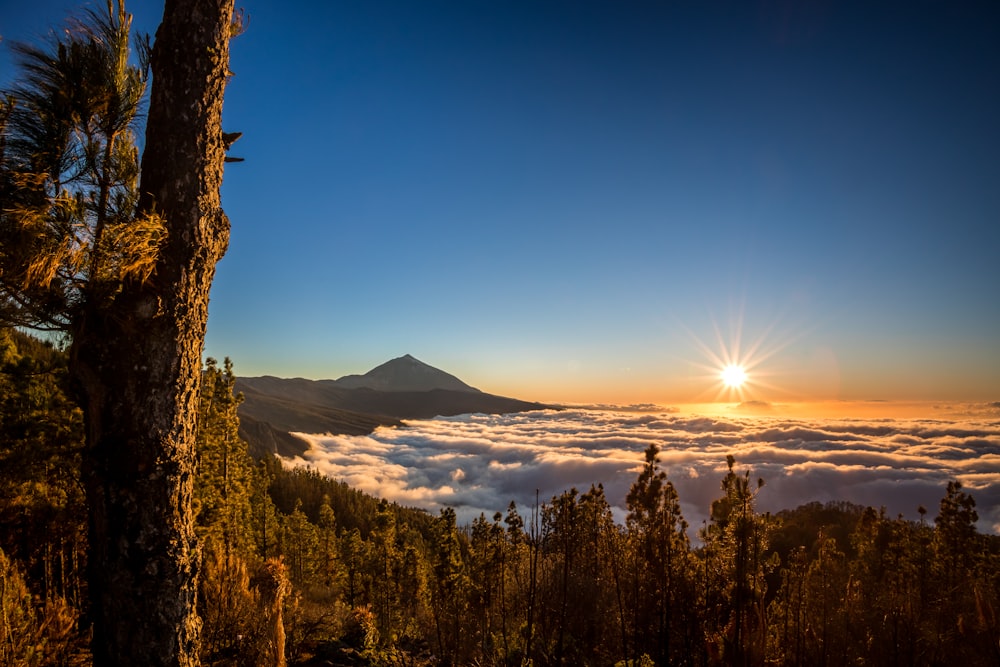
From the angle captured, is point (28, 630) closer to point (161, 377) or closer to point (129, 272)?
point (161, 377)

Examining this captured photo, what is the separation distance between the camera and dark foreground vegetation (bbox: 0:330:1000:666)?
4.53 m

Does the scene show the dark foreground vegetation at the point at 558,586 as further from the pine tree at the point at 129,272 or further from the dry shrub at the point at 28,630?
the pine tree at the point at 129,272

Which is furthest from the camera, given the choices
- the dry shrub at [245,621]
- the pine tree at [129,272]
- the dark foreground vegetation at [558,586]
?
the dry shrub at [245,621]

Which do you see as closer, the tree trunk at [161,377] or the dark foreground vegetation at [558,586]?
the tree trunk at [161,377]

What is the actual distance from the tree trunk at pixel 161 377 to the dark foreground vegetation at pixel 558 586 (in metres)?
0.51

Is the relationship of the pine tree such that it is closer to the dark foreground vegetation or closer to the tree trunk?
the tree trunk

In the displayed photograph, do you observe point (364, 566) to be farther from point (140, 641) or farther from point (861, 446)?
point (861, 446)

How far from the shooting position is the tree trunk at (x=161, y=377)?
114 inches

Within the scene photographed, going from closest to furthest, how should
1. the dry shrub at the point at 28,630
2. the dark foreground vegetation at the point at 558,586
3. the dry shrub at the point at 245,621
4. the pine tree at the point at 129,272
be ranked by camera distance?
1. the pine tree at the point at 129,272
2. the dry shrub at the point at 28,630
3. the dark foreground vegetation at the point at 558,586
4. the dry shrub at the point at 245,621

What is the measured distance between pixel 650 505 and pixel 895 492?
4940 inches

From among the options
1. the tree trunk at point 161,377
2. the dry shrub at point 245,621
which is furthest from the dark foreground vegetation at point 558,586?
the tree trunk at point 161,377

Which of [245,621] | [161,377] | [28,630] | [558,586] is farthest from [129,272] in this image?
[245,621]

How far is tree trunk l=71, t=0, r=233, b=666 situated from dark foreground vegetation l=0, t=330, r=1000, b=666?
51cm

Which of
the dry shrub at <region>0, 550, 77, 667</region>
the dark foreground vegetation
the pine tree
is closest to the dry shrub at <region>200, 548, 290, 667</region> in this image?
the dark foreground vegetation
